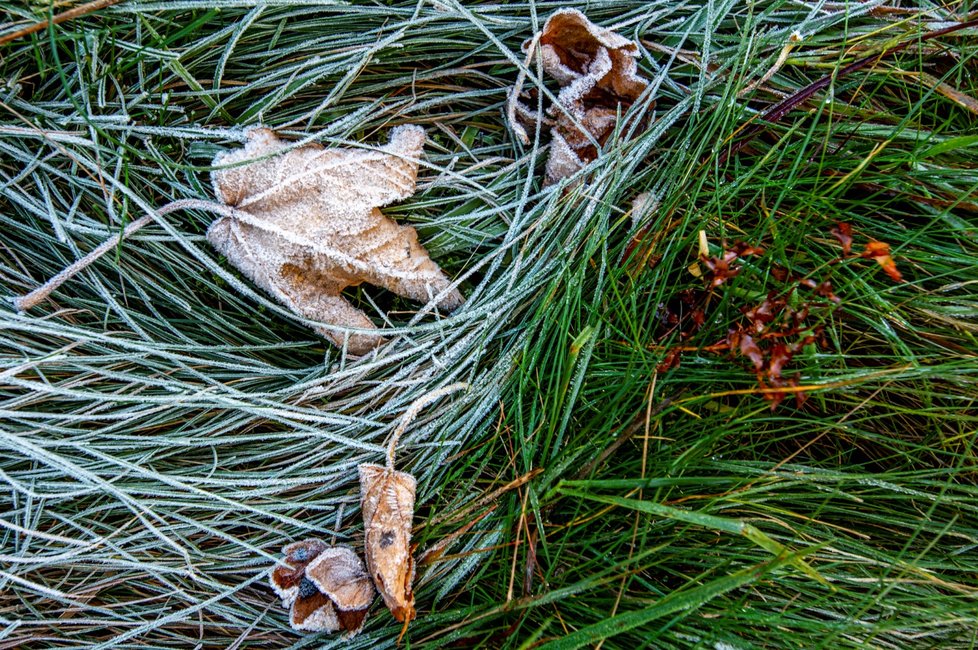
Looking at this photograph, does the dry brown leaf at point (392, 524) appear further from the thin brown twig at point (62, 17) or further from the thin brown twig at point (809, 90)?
the thin brown twig at point (62, 17)

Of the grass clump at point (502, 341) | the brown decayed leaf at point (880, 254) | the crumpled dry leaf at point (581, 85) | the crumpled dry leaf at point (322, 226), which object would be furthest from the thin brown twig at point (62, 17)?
Result: the brown decayed leaf at point (880, 254)

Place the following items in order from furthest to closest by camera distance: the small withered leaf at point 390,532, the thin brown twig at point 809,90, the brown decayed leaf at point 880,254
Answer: the thin brown twig at point 809,90
the small withered leaf at point 390,532
the brown decayed leaf at point 880,254

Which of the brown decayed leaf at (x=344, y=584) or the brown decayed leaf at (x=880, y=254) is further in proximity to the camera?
the brown decayed leaf at (x=344, y=584)

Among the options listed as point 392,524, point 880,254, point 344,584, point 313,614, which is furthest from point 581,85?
point 313,614

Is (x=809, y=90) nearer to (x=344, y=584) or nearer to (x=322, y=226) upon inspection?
(x=322, y=226)

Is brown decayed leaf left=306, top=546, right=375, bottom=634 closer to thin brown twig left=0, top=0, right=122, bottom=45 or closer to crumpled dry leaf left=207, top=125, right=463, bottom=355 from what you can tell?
crumpled dry leaf left=207, top=125, right=463, bottom=355

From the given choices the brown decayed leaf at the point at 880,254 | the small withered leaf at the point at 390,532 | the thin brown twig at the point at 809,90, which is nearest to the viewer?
the brown decayed leaf at the point at 880,254
